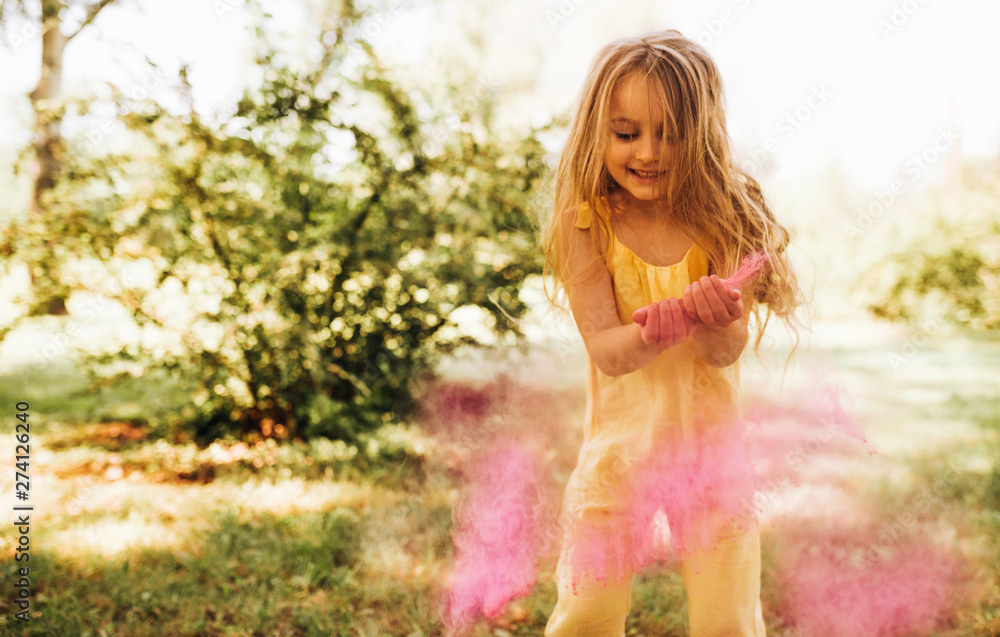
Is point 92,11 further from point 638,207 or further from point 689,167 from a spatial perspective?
point 689,167

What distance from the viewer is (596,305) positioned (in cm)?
158

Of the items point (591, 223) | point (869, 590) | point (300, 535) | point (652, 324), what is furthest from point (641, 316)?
point (300, 535)

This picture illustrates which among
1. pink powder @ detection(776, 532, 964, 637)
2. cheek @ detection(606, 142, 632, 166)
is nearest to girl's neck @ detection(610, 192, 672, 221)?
cheek @ detection(606, 142, 632, 166)

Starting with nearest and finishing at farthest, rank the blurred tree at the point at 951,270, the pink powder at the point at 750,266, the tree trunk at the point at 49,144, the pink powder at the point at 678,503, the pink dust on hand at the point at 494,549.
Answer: the pink powder at the point at 750,266
the pink powder at the point at 678,503
the pink dust on hand at the point at 494,549
the tree trunk at the point at 49,144
the blurred tree at the point at 951,270

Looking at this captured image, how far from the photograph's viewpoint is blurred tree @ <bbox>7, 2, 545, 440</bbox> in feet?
11.3

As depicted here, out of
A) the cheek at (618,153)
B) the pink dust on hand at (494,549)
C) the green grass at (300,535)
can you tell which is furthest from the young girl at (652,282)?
the green grass at (300,535)

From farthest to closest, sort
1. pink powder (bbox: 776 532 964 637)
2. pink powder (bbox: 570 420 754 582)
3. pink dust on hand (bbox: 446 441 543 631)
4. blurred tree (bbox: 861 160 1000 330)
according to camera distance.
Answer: blurred tree (bbox: 861 160 1000 330) < pink powder (bbox: 776 532 964 637) < pink dust on hand (bbox: 446 441 543 631) < pink powder (bbox: 570 420 754 582)

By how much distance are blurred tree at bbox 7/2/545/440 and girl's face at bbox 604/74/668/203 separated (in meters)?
1.86

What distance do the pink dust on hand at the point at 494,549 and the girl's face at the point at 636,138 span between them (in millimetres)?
1131

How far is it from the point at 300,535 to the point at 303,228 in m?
1.63

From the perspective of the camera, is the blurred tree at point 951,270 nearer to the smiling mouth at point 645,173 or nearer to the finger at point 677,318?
the smiling mouth at point 645,173

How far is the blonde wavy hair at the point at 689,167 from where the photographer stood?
149cm

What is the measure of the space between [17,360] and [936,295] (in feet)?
40.0

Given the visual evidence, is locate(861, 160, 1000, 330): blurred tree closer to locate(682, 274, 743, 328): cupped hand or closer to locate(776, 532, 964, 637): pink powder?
locate(776, 532, 964, 637): pink powder
